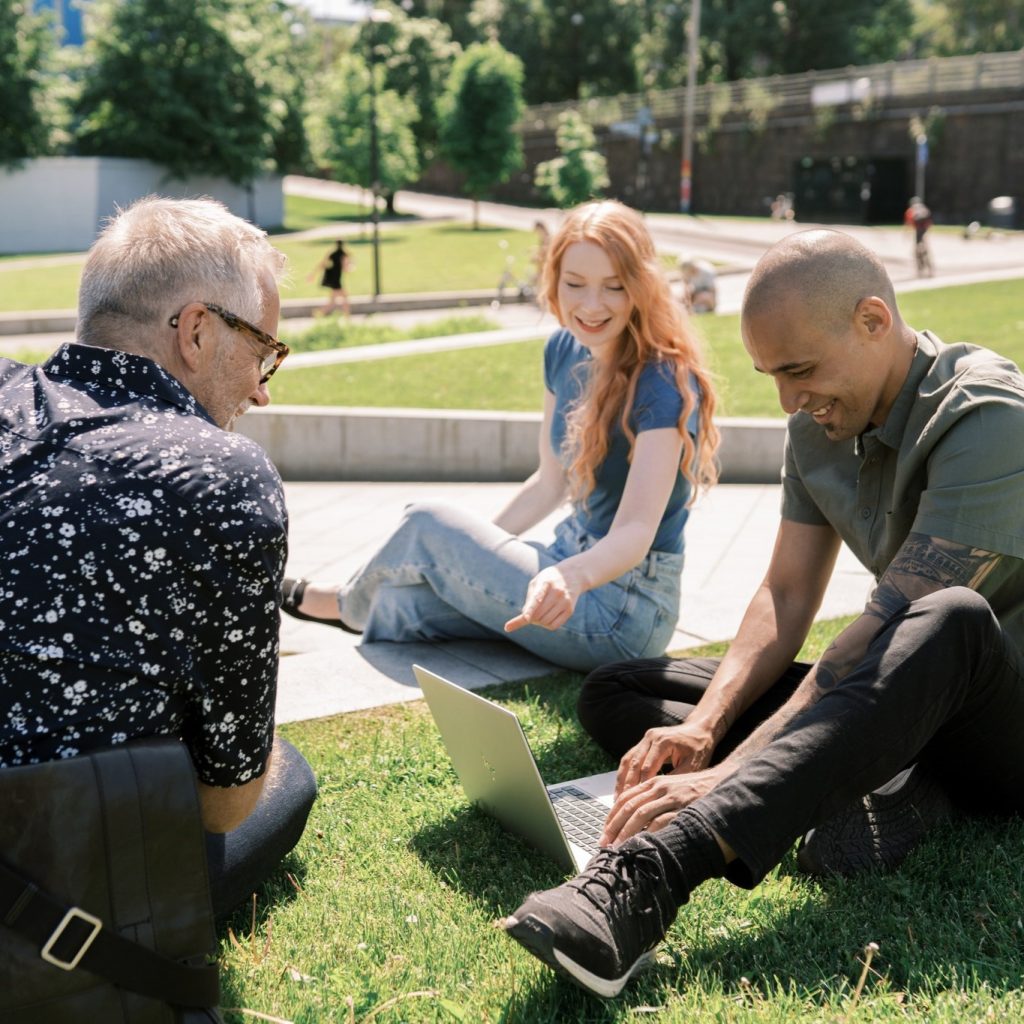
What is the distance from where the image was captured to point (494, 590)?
13.8 feet

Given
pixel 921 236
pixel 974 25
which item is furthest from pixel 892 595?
pixel 974 25

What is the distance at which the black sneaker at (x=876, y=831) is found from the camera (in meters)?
2.71

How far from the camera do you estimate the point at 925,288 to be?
21.0 meters

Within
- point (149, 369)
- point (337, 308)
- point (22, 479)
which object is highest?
point (149, 369)

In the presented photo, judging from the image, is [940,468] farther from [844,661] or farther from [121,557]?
[121,557]

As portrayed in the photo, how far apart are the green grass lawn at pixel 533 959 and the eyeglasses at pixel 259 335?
1.13m

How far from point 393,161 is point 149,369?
149 ft

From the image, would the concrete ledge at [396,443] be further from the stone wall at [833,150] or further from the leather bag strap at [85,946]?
the stone wall at [833,150]

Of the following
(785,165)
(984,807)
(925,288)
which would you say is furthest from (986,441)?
(785,165)

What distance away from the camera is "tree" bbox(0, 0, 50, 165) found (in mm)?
41312

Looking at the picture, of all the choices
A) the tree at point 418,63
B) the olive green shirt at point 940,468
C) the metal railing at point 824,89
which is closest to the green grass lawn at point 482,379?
the olive green shirt at point 940,468

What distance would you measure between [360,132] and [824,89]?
59.6 feet

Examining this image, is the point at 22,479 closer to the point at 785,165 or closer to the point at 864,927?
the point at 864,927

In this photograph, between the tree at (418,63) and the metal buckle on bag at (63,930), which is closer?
the metal buckle on bag at (63,930)
